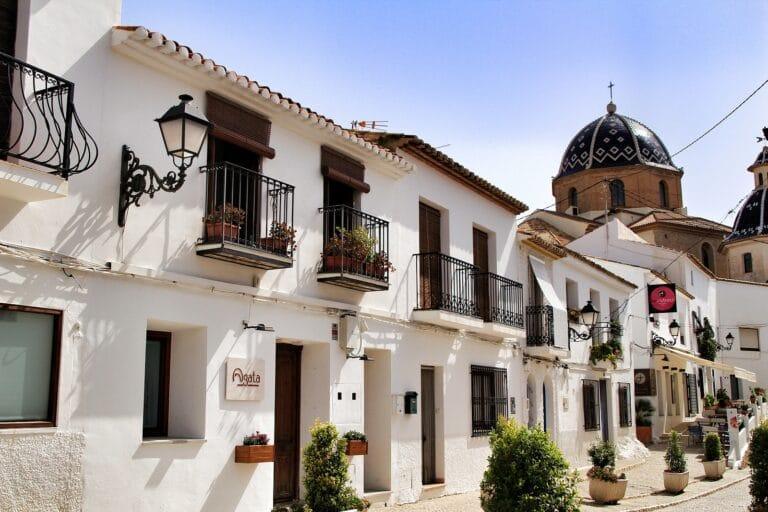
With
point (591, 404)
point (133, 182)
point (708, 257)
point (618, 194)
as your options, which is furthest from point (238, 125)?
point (708, 257)

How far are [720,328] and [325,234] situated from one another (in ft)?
114

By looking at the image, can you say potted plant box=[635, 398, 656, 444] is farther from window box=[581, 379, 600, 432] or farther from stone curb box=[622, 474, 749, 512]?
stone curb box=[622, 474, 749, 512]

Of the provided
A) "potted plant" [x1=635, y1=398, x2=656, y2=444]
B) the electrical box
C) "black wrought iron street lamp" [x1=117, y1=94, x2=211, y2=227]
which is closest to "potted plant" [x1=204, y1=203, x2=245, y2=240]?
"black wrought iron street lamp" [x1=117, y1=94, x2=211, y2=227]

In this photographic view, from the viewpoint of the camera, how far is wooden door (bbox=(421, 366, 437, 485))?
14.0 m

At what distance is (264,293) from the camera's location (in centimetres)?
1013

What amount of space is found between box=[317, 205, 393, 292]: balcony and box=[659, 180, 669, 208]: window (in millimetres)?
37885

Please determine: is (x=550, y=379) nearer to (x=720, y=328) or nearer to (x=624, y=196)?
A: (x=720, y=328)

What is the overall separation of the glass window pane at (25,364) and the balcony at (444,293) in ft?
22.9

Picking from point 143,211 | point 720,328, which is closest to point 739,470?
point 143,211

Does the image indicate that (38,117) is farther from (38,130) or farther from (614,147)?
(614,147)

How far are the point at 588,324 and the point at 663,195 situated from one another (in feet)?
103

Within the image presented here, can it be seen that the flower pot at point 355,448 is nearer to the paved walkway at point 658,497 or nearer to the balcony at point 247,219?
the paved walkway at point 658,497

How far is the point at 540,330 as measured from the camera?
58.0ft

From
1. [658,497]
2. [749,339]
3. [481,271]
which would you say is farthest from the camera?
[749,339]
